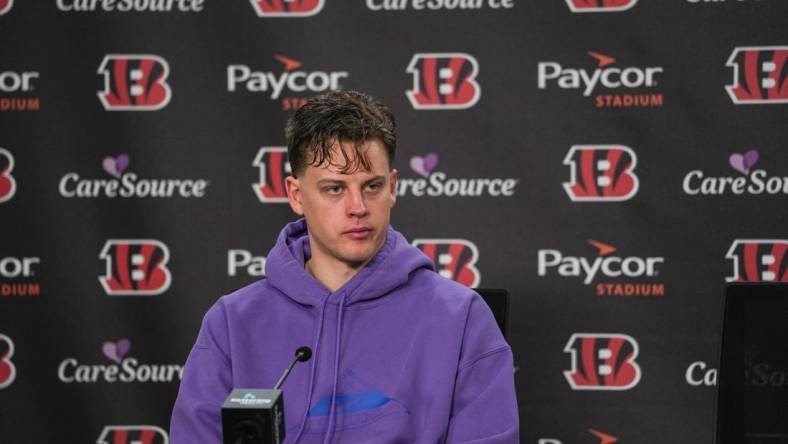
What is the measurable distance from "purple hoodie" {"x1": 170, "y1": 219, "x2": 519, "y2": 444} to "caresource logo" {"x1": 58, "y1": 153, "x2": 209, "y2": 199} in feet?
4.17

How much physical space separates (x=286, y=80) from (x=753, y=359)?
1.82 metres

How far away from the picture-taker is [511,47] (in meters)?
3.16

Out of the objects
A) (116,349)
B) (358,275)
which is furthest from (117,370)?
(358,275)

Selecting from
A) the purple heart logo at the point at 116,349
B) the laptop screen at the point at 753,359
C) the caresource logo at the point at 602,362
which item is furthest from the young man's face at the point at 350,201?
the purple heart logo at the point at 116,349

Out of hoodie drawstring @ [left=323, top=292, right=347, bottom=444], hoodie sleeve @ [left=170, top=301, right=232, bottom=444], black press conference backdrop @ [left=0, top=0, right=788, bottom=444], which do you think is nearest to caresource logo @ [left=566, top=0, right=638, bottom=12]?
black press conference backdrop @ [left=0, top=0, right=788, bottom=444]

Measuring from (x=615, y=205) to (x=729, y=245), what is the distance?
412mm

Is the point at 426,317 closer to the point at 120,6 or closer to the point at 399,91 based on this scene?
the point at 399,91

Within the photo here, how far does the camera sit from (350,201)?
189 centimetres

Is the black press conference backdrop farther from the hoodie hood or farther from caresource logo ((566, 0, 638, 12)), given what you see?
the hoodie hood

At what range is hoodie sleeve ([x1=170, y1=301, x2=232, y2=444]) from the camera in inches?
73.1

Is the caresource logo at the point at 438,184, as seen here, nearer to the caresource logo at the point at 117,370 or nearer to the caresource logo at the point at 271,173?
the caresource logo at the point at 271,173

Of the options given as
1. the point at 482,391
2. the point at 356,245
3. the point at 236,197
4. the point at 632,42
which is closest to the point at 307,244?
the point at 356,245

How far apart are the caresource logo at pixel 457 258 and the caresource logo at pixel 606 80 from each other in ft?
2.06

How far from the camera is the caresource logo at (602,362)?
3.17m
